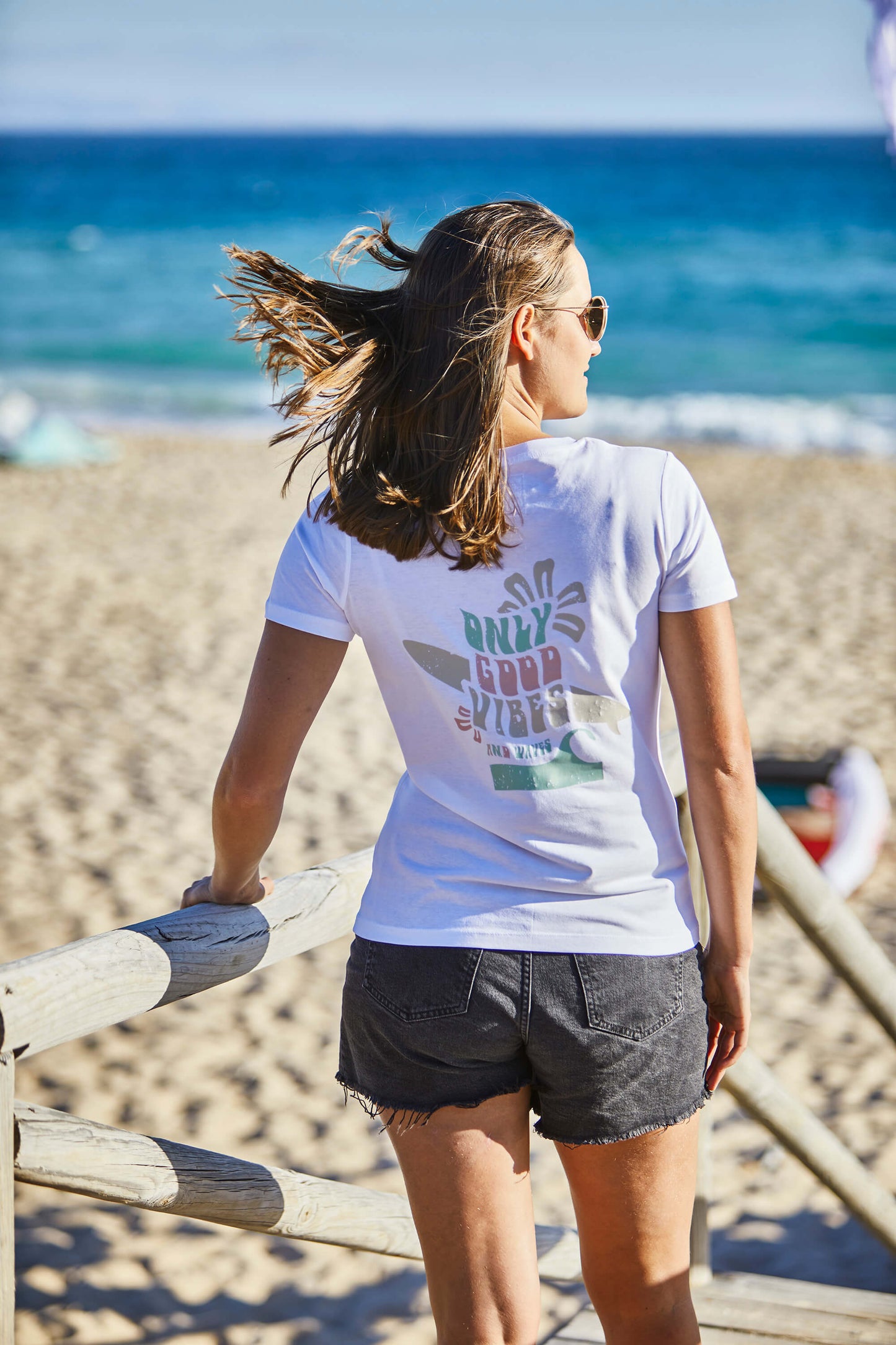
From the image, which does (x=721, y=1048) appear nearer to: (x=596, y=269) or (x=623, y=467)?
(x=623, y=467)

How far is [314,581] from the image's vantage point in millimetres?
1179

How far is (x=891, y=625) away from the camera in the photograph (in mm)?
7559

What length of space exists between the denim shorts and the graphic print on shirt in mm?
189

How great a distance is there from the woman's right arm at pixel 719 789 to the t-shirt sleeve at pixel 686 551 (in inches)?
0.7

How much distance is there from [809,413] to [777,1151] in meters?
15.7

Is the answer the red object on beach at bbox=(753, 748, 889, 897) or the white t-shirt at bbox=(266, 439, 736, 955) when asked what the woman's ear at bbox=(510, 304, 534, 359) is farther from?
the red object on beach at bbox=(753, 748, 889, 897)

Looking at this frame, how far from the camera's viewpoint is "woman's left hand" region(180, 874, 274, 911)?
1.34 m

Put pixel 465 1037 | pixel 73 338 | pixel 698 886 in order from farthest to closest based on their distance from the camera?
pixel 73 338 < pixel 698 886 < pixel 465 1037

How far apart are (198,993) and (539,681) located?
602 mm

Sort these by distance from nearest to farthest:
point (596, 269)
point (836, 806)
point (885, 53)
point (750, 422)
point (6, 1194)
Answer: point (6, 1194) → point (885, 53) → point (836, 806) → point (750, 422) → point (596, 269)

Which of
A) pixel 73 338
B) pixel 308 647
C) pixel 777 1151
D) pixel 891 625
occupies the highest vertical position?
pixel 73 338

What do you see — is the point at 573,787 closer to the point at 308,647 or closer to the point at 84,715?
the point at 308,647

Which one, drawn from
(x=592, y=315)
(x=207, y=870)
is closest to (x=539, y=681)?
(x=592, y=315)

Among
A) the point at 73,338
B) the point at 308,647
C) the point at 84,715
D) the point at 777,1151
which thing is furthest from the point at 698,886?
the point at 73,338
